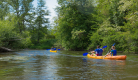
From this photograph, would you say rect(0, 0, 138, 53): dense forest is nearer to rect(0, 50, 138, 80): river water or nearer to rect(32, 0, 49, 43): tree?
rect(32, 0, 49, 43): tree

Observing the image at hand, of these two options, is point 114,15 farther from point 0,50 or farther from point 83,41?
point 0,50

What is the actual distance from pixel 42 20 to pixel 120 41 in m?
33.5

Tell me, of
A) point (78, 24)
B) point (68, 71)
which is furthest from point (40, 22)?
point (68, 71)

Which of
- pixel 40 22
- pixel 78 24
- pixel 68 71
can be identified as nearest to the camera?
pixel 68 71

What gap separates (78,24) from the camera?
114 ft

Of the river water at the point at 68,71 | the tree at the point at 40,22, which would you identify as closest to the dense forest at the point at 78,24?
the tree at the point at 40,22

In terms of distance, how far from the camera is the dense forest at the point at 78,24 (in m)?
23.5

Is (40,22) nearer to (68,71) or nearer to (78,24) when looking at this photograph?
(78,24)

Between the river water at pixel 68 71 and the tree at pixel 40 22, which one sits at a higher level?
the tree at pixel 40 22

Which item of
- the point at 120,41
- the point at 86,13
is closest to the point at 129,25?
the point at 120,41

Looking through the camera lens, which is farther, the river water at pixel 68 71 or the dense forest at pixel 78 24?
the dense forest at pixel 78 24

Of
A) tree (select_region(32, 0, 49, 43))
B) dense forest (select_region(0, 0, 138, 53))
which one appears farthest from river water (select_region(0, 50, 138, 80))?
tree (select_region(32, 0, 49, 43))

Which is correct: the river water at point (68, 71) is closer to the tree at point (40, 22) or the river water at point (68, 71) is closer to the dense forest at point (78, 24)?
the dense forest at point (78, 24)

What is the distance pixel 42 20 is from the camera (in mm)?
52969
